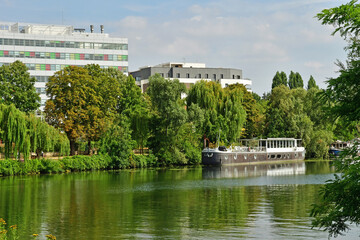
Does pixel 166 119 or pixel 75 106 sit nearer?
pixel 75 106

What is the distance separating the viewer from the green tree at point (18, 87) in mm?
77625

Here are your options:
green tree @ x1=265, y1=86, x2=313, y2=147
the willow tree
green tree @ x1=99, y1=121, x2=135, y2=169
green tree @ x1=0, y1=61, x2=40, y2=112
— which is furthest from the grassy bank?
green tree @ x1=265, y1=86, x2=313, y2=147

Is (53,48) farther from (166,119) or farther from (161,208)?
(161,208)

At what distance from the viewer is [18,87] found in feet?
258

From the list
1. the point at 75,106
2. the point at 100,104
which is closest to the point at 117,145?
the point at 100,104

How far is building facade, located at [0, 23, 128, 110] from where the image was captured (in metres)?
116

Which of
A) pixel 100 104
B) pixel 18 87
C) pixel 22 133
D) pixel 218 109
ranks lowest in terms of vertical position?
pixel 22 133

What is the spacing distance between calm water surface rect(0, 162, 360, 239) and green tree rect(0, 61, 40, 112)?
20.7 meters

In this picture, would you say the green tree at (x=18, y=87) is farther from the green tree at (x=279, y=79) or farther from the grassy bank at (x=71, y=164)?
the green tree at (x=279, y=79)

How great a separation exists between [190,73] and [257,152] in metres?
58.0

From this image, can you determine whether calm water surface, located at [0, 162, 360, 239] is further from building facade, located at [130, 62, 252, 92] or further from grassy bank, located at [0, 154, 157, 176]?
building facade, located at [130, 62, 252, 92]

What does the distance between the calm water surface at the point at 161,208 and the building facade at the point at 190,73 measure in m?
89.8

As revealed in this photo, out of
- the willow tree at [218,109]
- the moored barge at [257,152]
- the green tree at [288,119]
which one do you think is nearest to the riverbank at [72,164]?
the moored barge at [257,152]

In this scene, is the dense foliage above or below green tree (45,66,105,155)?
below
